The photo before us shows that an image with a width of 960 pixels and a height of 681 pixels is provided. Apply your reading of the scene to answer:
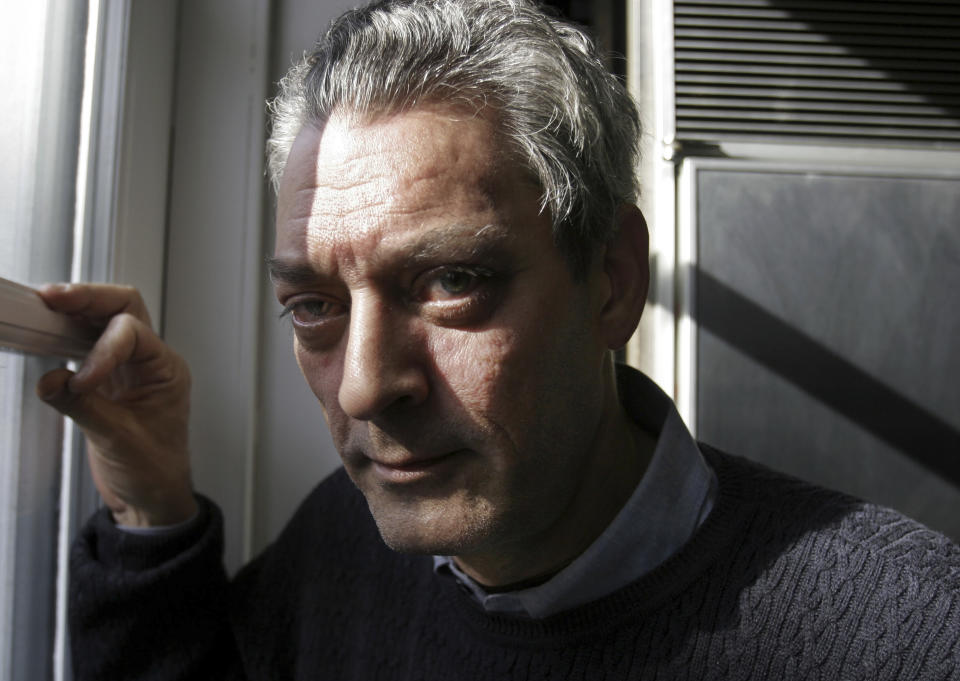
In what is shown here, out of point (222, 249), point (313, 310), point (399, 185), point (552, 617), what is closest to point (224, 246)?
point (222, 249)

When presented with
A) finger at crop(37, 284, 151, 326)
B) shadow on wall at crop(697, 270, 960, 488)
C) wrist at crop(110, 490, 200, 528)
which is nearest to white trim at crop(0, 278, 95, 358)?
finger at crop(37, 284, 151, 326)

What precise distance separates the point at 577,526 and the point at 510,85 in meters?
0.62

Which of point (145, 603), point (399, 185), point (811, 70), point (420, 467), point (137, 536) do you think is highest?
point (811, 70)

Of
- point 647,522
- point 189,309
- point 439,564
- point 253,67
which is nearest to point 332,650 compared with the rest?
point 439,564

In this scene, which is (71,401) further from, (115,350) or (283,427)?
(283,427)

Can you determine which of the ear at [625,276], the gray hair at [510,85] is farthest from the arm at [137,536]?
the ear at [625,276]

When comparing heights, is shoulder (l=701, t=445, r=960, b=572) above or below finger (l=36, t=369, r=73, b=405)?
below

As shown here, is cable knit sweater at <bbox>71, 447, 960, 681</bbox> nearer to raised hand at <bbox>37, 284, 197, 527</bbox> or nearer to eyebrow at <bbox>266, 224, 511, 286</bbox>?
raised hand at <bbox>37, 284, 197, 527</bbox>

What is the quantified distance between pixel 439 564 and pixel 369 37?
2.58 ft

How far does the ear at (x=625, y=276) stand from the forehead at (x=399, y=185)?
19cm

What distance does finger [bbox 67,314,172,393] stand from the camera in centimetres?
110

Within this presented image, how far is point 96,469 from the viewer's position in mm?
1261

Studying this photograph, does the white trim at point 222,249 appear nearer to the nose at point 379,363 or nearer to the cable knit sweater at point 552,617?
the cable knit sweater at point 552,617

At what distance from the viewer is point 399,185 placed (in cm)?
89
